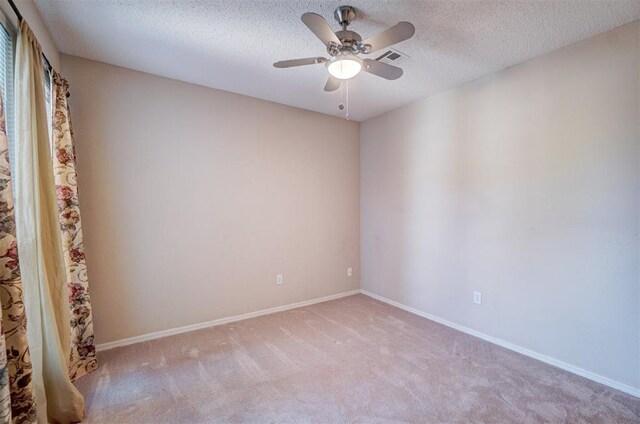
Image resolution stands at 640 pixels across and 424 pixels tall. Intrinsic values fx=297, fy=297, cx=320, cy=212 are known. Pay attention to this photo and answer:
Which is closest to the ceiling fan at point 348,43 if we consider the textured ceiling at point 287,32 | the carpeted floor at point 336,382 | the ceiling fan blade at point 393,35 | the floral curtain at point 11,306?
the ceiling fan blade at point 393,35

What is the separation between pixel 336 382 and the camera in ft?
7.45

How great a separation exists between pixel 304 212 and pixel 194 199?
1401 mm

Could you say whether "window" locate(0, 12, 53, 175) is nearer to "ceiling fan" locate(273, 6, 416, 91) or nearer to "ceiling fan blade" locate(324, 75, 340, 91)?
"ceiling fan" locate(273, 6, 416, 91)

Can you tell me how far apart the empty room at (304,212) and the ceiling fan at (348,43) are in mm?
17

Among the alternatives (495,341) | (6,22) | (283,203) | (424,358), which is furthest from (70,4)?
(495,341)

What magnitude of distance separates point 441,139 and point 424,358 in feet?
7.62

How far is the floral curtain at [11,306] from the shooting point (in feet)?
4.37

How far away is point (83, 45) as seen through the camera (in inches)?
96.3

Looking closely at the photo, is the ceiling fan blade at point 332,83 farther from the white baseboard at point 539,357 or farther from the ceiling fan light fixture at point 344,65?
the white baseboard at point 539,357

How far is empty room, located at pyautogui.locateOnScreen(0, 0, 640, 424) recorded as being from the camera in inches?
73.8

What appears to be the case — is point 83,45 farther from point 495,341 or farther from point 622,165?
point 495,341

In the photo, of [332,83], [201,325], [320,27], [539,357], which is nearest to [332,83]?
[332,83]

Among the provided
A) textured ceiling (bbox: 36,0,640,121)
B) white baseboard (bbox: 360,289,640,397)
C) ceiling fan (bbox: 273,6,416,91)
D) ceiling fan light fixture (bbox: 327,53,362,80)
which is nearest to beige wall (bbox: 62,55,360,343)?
textured ceiling (bbox: 36,0,640,121)

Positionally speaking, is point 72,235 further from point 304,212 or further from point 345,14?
point 345,14
